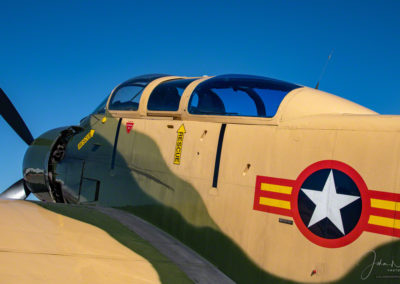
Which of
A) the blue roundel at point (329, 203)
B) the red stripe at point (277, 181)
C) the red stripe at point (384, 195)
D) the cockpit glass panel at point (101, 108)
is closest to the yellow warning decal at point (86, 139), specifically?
the cockpit glass panel at point (101, 108)

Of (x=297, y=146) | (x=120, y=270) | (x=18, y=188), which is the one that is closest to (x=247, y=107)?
(x=297, y=146)

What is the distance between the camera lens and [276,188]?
12.7 feet

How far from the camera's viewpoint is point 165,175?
4977 mm

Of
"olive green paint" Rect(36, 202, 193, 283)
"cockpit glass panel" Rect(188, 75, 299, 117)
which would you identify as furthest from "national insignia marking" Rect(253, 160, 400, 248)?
"olive green paint" Rect(36, 202, 193, 283)

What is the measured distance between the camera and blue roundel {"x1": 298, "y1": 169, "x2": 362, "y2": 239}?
3428mm

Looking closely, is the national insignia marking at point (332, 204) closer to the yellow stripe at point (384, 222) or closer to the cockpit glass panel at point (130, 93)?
the yellow stripe at point (384, 222)

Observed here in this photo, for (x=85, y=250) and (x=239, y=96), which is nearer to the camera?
(x=85, y=250)

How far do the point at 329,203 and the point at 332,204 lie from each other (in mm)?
25

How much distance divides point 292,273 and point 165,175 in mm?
1926

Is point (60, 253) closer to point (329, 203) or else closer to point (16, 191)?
point (329, 203)

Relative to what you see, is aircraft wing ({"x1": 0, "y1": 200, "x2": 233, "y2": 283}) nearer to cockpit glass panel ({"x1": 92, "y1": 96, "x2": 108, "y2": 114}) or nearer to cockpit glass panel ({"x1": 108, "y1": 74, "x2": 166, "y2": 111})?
cockpit glass panel ({"x1": 108, "y1": 74, "x2": 166, "y2": 111})

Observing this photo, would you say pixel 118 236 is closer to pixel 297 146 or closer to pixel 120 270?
pixel 120 270

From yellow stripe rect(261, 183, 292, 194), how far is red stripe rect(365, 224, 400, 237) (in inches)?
28.4

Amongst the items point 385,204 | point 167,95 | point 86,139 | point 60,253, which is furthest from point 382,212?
point 86,139
